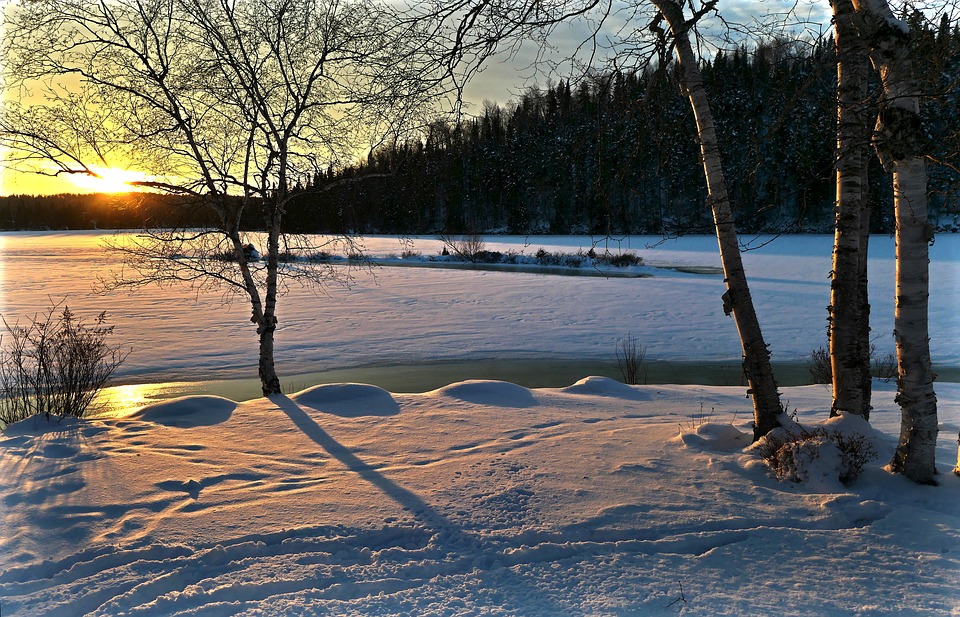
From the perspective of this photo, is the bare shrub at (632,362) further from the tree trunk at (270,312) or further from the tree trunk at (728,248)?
the tree trunk at (270,312)

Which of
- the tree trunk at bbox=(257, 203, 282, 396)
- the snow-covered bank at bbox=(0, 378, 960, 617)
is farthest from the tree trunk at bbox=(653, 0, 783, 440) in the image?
the tree trunk at bbox=(257, 203, 282, 396)

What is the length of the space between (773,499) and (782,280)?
20.8 m

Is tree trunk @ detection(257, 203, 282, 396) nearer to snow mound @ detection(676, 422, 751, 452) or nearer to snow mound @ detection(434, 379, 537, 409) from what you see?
snow mound @ detection(434, 379, 537, 409)

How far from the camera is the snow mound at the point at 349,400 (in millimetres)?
6148

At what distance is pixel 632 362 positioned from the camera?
10.6 m

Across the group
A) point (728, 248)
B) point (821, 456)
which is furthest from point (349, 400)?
point (821, 456)

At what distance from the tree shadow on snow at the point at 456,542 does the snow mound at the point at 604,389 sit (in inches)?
134

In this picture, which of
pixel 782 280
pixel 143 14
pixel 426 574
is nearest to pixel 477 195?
pixel 782 280

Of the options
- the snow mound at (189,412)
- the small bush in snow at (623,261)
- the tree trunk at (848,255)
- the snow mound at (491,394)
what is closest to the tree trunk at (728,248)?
the tree trunk at (848,255)

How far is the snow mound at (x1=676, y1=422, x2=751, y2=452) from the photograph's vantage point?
4.73 meters

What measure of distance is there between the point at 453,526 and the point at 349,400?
3.43 meters

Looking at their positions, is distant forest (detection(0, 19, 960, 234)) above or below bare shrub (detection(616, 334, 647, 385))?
above

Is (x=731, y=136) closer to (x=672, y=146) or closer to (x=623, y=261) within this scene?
(x=672, y=146)

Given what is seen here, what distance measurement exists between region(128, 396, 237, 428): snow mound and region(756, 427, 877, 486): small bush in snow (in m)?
5.10
